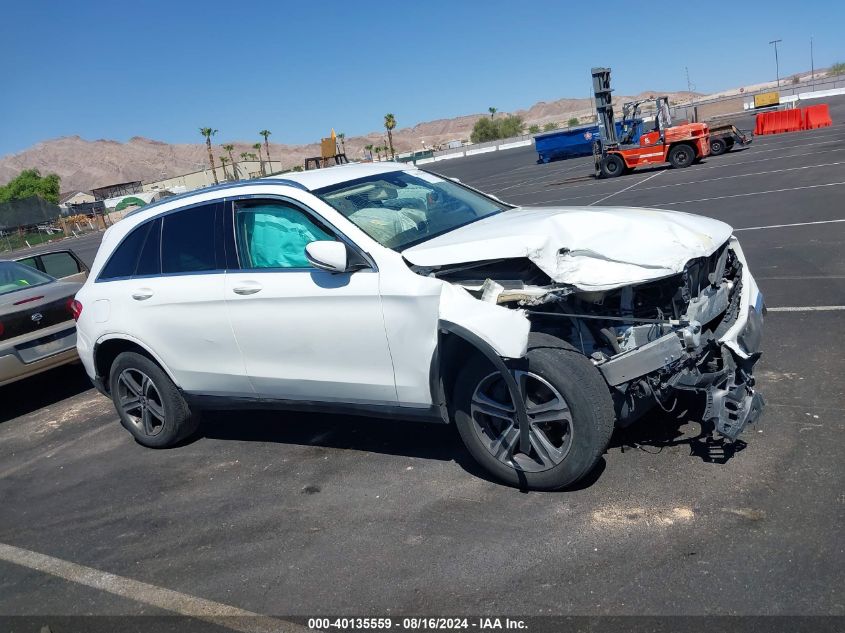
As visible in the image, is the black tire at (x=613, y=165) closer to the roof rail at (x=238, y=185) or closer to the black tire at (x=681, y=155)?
the black tire at (x=681, y=155)

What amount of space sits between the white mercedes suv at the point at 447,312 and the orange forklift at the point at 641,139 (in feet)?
67.0

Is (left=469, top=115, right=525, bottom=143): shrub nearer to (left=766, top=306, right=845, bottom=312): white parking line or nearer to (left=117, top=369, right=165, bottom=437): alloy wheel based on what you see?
(left=766, top=306, right=845, bottom=312): white parking line

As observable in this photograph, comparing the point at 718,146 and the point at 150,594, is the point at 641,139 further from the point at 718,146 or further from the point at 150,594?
the point at 150,594

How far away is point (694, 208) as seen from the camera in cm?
1446

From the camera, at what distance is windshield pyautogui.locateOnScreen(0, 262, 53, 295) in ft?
27.2

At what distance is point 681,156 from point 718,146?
8.18ft

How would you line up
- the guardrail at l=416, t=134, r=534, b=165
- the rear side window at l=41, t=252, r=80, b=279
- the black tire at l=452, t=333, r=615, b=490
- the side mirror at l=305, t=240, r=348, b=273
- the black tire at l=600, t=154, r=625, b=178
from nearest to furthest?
the black tire at l=452, t=333, r=615, b=490
the side mirror at l=305, t=240, r=348, b=273
the rear side window at l=41, t=252, r=80, b=279
the black tire at l=600, t=154, r=625, b=178
the guardrail at l=416, t=134, r=534, b=165

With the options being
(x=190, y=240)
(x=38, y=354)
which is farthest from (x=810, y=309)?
(x=38, y=354)

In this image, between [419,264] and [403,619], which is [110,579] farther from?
[419,264]

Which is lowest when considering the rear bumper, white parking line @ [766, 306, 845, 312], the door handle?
white parking line @ [766, 306, 845, 312]

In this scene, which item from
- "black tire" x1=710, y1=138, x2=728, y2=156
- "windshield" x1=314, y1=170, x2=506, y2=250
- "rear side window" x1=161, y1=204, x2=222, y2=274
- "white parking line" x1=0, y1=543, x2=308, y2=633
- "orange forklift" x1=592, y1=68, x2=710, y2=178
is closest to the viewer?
"white parking line" x1=0, y1=543, x2=308, y2=633

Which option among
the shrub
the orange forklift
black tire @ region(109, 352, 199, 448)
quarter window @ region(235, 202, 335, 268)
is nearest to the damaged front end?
quarter window @ region(235, 202, 335, 268)

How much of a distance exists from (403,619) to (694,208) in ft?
41.9

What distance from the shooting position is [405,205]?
512 cm
